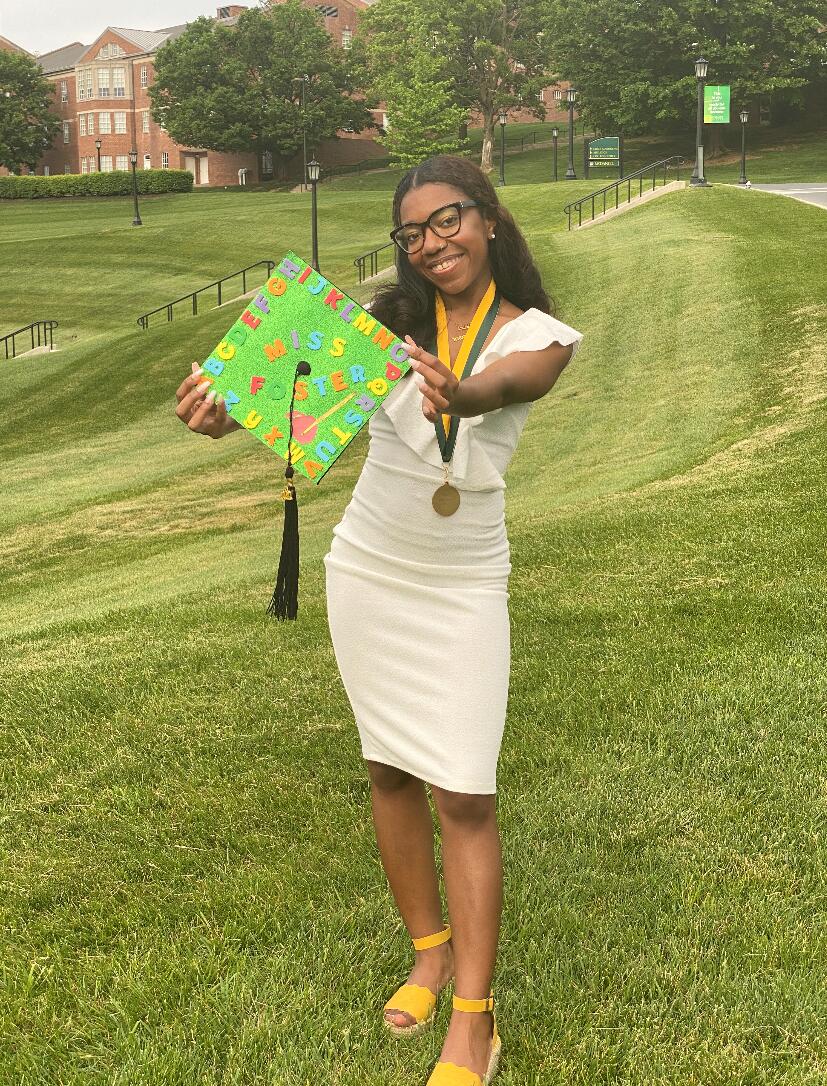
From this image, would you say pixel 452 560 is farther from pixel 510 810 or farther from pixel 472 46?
pixel 472 46

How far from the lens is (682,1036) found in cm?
285

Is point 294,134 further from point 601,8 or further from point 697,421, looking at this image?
point 697,421

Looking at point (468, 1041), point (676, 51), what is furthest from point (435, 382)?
point (676, 51)

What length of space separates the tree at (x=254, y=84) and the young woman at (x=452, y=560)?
72873mm

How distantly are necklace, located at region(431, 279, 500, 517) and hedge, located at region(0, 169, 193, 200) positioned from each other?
6580 cm

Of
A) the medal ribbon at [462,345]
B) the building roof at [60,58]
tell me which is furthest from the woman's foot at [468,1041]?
the building roof at [60,58]

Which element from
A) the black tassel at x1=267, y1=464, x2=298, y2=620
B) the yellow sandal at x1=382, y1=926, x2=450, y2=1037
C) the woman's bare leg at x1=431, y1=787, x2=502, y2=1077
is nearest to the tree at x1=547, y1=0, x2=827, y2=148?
the black tassel at x1=267, y1=464, x2=298, y2=620

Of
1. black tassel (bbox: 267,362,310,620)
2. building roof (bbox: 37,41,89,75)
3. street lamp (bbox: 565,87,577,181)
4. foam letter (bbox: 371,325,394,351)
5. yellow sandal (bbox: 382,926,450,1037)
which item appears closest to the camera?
foam letter (bbox: 371,325,394,351)

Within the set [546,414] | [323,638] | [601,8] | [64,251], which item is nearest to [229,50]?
[601,8]

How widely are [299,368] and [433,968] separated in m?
1.57

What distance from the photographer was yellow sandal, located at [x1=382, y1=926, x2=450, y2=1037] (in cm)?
288

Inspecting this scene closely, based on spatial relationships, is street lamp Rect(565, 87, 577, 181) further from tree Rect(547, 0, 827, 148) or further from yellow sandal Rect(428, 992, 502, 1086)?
yellow sandal Rect(428, 992, 502, 1086)

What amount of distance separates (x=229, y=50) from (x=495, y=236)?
78804 mm

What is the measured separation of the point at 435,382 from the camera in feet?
7.55
